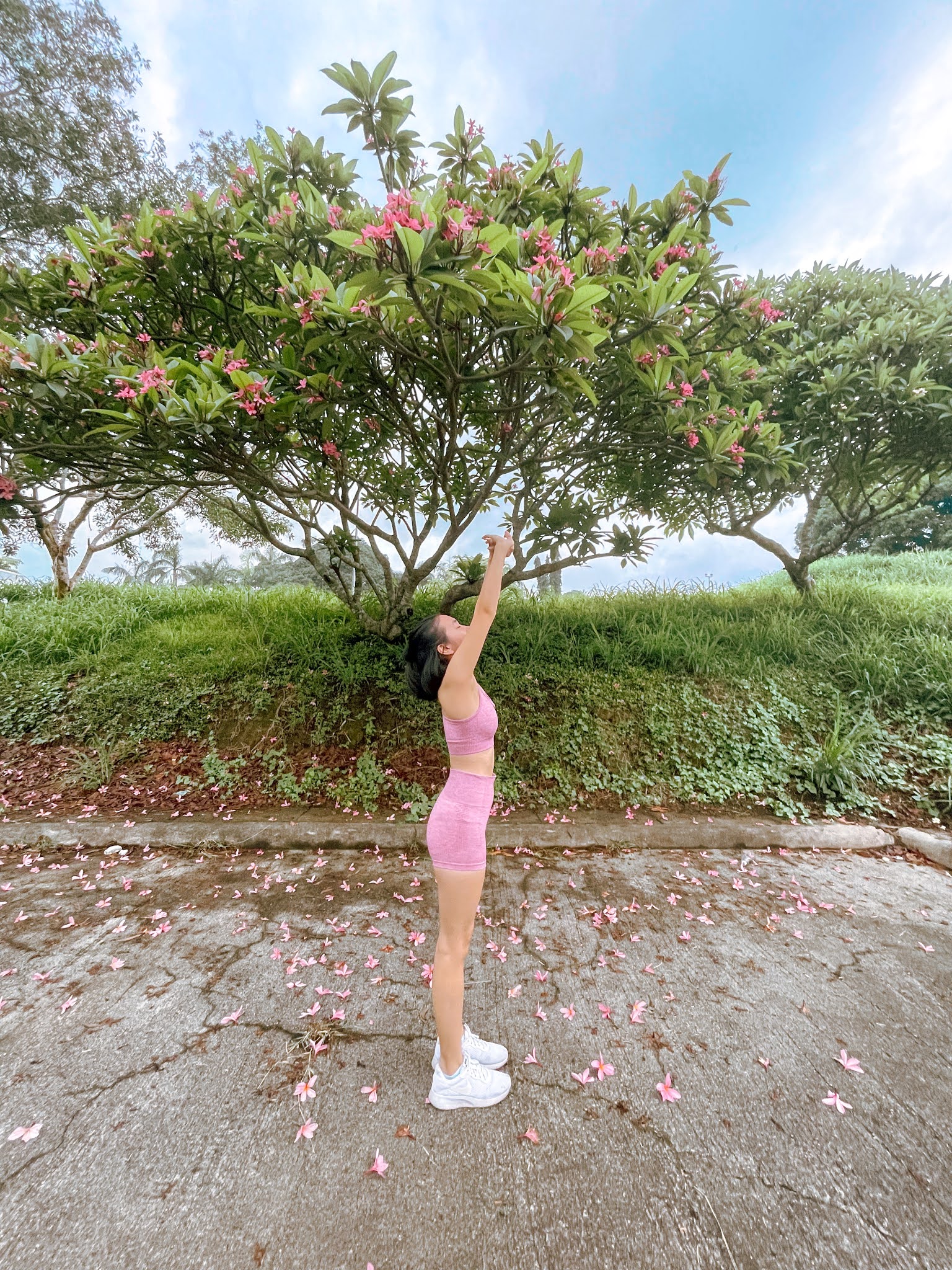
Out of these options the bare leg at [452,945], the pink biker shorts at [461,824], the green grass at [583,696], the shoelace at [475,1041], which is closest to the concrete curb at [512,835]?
the green grass at [583,696]

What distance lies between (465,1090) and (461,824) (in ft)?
2.87

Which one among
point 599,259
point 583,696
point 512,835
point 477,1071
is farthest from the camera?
Answer: point 583,696

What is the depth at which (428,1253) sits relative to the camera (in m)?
1.29

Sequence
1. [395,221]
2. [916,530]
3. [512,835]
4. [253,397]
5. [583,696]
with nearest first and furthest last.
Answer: [395,221] → [253,397] → [512,835] → [583,696] → [916,530]

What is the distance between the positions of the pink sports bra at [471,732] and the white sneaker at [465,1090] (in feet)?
3.41

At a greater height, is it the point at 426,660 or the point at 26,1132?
the point at 426,660

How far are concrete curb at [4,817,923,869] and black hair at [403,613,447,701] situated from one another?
2203 millimetres

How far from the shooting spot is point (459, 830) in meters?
1.62

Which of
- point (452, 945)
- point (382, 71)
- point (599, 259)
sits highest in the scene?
point (382, 71)

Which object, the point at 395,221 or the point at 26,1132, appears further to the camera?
the point at 395,221

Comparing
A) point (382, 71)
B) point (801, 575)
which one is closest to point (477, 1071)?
point (382, 71)

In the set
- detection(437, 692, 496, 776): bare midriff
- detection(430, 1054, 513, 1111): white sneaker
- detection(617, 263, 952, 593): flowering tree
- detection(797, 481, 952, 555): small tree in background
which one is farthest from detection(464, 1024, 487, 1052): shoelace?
detection(797, 481, 952, 555): small tree in background

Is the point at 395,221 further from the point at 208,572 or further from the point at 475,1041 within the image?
the point at 208,572

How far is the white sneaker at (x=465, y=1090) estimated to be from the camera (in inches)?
65.8
